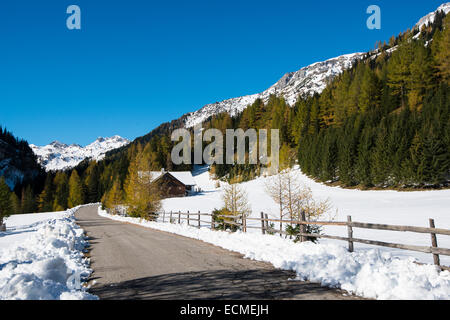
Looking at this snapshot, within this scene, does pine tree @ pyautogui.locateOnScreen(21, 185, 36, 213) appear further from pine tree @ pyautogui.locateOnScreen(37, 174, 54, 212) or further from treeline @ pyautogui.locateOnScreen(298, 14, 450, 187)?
treeline @ pyautogui.locateOnScreen(298, 14, 450, 187)

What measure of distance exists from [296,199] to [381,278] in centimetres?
1651

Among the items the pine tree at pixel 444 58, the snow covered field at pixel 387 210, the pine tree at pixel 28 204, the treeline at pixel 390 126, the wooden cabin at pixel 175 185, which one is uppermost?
the pine tree at pixel 444 58

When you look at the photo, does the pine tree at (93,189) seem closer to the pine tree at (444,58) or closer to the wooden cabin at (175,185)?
the wooden cabin at (175,185)

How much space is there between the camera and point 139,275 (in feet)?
25.0

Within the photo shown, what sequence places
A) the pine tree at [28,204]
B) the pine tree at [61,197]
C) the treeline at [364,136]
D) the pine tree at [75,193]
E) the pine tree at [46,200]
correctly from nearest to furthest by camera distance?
the treeline at [364,136], the pine tree at [75,193], the pine tree at [61,197], the pine tree at [46,200], the pine tree at [28,204]

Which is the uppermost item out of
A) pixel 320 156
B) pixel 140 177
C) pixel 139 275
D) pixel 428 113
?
pixel 428 113

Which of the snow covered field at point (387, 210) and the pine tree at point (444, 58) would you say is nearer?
the snow covered field at point (387, 210)

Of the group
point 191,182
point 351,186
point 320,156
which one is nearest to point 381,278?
point 351,186

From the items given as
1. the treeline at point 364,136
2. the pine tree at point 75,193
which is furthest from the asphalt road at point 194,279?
the pine tree at point 75,193

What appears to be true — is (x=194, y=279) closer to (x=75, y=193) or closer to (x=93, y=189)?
(x=75, y=193)

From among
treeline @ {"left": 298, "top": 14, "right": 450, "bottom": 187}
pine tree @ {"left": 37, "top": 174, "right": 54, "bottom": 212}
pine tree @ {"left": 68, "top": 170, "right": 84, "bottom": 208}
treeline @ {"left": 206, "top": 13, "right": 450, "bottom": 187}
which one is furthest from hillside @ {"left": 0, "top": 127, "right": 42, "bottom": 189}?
treeline @ {"left": 298, "top": 14, "right": 450, "bottom": 187}

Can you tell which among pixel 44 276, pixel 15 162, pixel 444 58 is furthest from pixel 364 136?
pixel 15 162

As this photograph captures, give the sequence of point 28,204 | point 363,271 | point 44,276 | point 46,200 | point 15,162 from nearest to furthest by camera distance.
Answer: point 44,276, point 363,271, point 28,204, point 46,200, point 15,162
